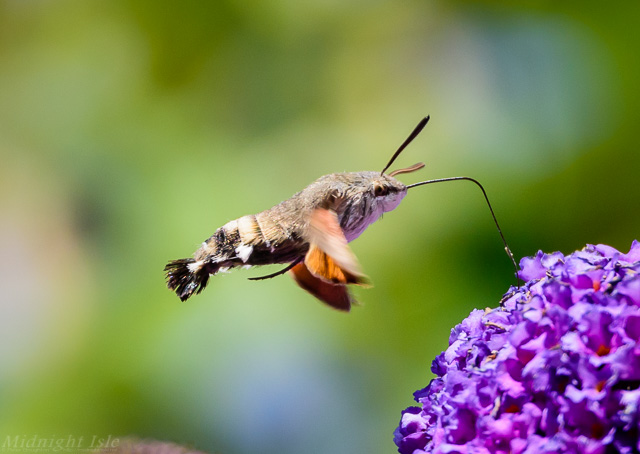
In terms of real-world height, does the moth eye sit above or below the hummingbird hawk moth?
above

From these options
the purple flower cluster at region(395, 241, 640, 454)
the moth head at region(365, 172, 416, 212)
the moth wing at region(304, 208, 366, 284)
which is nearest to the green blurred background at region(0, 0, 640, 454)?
the moth head at region(365, 172, 416, 212)

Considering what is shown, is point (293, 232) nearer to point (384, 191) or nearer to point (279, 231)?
point (279, 231)

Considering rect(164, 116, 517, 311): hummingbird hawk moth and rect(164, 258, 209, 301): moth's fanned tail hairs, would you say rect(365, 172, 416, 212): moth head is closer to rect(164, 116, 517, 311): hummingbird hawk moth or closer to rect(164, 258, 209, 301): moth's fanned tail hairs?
rect(164, 116, 517, 311): hummingbird hawk moth

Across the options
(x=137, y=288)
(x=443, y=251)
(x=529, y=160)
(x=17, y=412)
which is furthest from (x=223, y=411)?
(x=529, y=160)

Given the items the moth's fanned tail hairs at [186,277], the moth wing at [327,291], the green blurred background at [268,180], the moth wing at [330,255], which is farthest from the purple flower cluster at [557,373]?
the green blurred background at [268,180]

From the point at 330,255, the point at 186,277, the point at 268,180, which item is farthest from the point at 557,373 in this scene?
the point at 268,180

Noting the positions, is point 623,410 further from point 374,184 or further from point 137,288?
point 137,288
